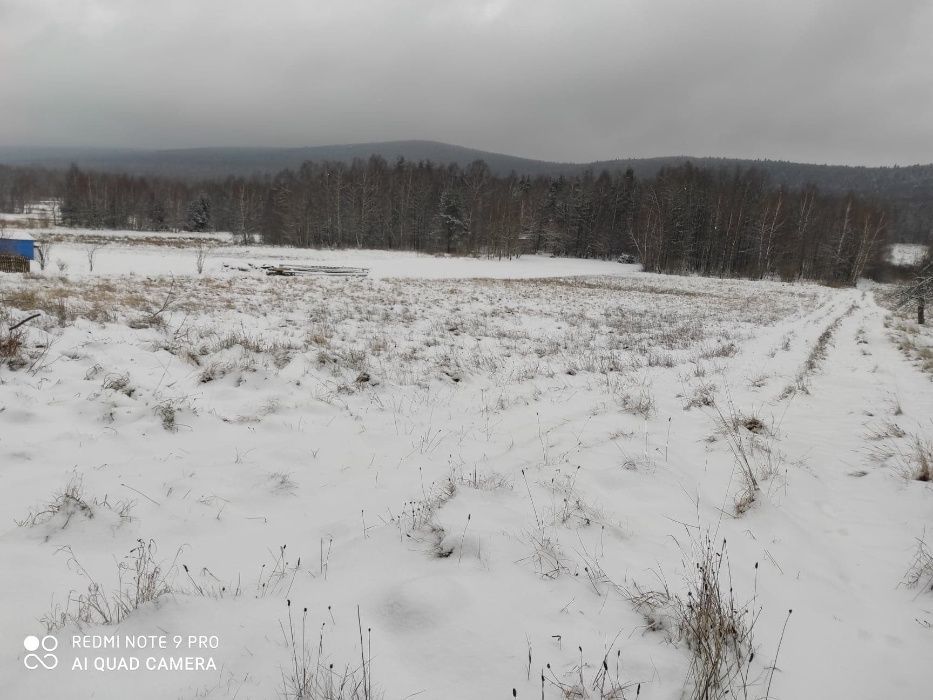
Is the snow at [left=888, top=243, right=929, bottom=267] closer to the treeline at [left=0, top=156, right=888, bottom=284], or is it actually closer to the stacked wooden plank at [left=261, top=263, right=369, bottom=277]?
the treeline at [left=0, top=156, right=888, bottom=284]

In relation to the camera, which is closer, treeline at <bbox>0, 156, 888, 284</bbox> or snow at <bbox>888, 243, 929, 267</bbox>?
treeline at <bbox>0, 156, 888, 284</bbox>

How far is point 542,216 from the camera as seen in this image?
6462 centimetres

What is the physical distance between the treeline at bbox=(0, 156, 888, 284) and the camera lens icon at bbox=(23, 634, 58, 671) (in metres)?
54.4

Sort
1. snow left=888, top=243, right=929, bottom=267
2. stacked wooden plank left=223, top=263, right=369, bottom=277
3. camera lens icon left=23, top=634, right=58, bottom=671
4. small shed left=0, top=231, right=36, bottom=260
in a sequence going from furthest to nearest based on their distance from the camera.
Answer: snow left=888, top=243, right=929, bottom=267
stacked wooden plank left=223, top=263, right=369, bottom=277
small shed left=0, top=231, right=36, bottom=260
camera lens icon left=23, top=634, right=58, bottom=671

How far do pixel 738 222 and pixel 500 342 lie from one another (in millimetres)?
54075

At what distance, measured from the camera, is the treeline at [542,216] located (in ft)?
169

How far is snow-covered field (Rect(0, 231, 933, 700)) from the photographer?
77.8 inches

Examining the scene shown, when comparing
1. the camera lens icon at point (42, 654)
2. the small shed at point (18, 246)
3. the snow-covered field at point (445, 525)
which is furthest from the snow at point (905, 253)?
the small shed at point (18, 246)

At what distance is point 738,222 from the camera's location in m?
51.8

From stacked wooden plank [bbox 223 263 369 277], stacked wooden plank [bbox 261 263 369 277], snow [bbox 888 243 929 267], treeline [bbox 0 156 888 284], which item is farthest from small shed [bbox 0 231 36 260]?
snow [bbox 888 243 929 267]

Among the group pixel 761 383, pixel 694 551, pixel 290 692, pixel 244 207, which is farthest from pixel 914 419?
pixel 244 207

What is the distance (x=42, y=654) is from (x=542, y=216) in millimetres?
67293

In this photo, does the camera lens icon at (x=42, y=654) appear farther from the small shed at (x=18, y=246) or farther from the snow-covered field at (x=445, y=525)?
the small shed at (x=18, y=246)

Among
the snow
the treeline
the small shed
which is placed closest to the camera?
the small shed
